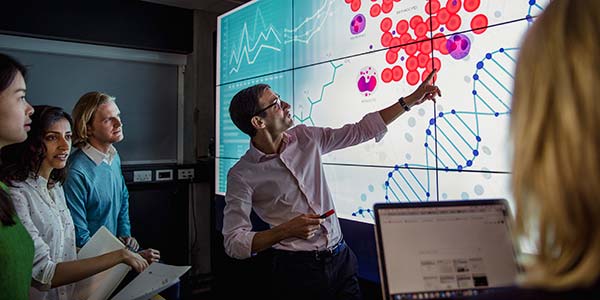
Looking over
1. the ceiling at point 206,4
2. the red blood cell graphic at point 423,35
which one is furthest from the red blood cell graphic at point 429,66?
the ceiling at point 206,4

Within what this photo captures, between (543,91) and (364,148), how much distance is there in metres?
1.53

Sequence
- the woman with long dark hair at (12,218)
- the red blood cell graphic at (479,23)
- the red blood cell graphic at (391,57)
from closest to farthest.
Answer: the woman with long dark hair at (12,218) → the red blood cell graphic at (479,23) → the red blood cell graphic at (391,57)

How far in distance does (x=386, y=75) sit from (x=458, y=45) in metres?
0.37

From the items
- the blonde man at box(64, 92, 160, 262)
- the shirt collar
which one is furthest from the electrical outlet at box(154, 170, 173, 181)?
the shirt collar

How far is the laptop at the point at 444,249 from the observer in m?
0.87

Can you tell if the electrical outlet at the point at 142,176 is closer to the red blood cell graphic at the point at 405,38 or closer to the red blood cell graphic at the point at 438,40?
the red blood cell graphic at the point at 405,38

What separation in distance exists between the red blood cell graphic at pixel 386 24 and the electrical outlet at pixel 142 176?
2.27 m

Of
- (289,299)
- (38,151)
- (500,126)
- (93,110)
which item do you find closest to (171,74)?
(93,110)

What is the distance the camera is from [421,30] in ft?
5.61

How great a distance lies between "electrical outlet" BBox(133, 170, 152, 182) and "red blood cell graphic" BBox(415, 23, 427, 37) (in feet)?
7.97

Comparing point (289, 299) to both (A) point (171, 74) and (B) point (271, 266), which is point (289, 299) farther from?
(A) point (171, 74)

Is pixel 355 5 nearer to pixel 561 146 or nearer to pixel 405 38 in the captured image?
pixel 405 38

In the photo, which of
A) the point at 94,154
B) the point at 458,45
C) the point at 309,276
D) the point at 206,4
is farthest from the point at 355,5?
the point at 206,4

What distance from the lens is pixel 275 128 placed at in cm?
162
